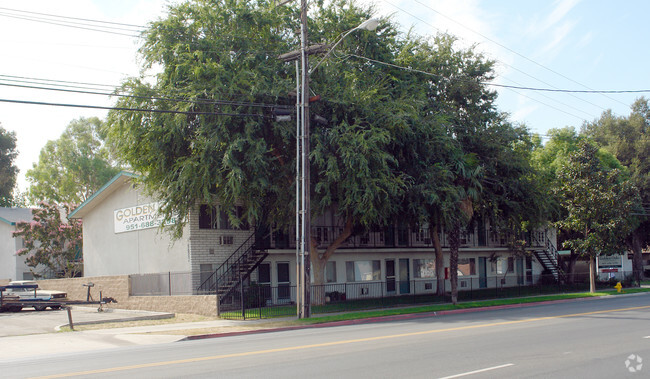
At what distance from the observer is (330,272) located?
34.9m

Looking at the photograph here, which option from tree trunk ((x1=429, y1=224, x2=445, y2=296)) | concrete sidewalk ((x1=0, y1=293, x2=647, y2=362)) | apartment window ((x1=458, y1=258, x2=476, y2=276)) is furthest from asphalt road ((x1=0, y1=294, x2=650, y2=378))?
apartment window ((x1=458, y1=258, x2=476, y2=276))

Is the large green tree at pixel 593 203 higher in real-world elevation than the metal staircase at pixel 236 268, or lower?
higher

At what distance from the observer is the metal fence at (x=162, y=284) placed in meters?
28.7

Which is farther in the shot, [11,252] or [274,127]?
[11,252]

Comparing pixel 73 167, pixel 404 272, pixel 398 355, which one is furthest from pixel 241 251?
pixel 73 167

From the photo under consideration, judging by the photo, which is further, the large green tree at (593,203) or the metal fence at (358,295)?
the large green tree at (593,203)

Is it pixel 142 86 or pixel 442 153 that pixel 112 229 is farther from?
pixel 442 153

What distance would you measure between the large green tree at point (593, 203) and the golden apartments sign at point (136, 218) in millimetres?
23495

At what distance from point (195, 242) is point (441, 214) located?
488 inches

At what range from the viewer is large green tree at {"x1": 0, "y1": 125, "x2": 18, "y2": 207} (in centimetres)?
6706

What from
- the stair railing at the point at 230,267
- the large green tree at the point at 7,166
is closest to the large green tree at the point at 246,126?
the stair railing at the point at 230,267

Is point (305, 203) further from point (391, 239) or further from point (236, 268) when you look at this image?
point (391, 239)

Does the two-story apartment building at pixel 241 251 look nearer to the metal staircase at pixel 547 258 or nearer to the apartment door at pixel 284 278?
the apartment door at pixel 284 278

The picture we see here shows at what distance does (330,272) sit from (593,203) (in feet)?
52.1
